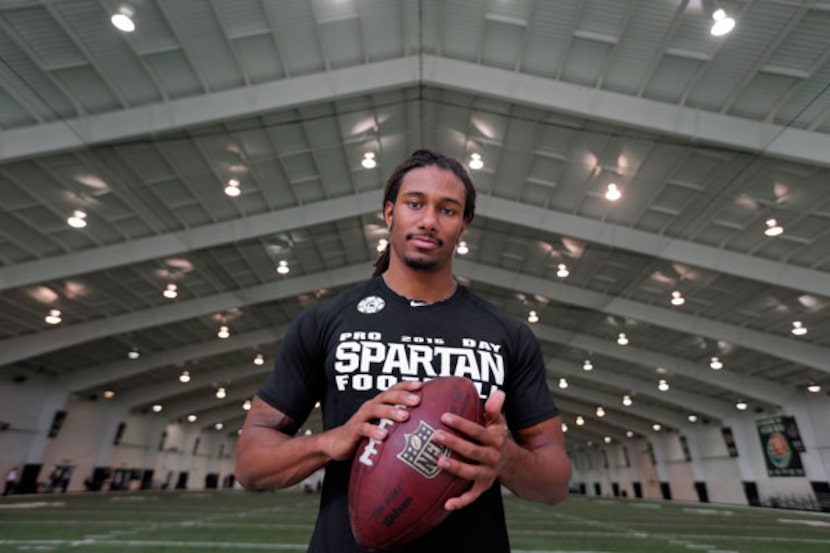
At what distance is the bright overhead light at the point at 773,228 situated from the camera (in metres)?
13.5

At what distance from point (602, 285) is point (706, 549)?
12.7m

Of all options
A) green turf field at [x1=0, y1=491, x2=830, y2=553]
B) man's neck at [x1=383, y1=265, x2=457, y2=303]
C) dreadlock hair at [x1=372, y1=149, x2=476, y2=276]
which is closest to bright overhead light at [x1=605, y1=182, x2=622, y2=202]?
green turf field at [x1=0, y1=491, x2=830, y2=553]

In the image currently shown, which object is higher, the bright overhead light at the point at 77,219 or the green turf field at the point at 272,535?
the bright overhead light at the point at 77,219

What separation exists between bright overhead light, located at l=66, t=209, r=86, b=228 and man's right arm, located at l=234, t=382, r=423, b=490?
1590 centimetres

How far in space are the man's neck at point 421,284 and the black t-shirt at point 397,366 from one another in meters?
0.04

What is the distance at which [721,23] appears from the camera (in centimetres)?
874

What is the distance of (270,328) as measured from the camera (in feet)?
82.5

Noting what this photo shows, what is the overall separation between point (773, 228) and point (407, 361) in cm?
1609

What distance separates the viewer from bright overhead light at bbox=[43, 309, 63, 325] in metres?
19.1

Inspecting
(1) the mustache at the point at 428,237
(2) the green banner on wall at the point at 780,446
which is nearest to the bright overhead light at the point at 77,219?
(1) the mustache at the point at 428,237

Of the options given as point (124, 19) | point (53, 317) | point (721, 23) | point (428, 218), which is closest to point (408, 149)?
point (124, 19)

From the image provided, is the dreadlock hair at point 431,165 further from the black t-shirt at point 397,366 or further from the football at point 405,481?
the football at point 405,481

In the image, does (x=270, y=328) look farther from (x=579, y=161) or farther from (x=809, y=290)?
(x=809, y=290)

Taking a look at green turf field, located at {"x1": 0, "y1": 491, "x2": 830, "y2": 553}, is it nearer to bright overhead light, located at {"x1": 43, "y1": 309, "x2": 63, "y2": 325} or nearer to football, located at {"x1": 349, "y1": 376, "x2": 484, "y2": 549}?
football, located at {"x1": 349, "y1": 376, "x2": 484, "y2": 549}
